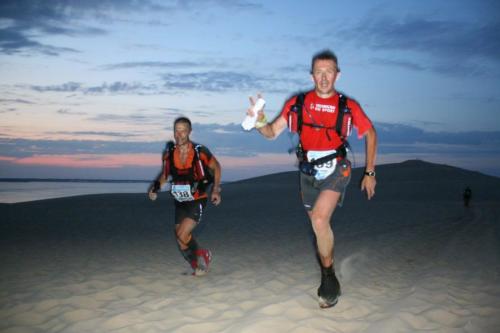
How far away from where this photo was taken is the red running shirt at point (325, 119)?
4.82 metres

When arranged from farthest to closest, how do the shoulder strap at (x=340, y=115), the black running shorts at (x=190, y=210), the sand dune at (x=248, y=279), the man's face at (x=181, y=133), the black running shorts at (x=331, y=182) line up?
the black running shorts at (x=190, y=210), the man's face at (x=181, y=133), the black running shorts at (x=331, y=182), the shoulder strap at (x=340, y=115), the sand dune at (x=248, y=279)

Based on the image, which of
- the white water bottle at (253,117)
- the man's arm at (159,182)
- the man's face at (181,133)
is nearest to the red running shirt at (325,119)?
the white water bottle at (253,117)

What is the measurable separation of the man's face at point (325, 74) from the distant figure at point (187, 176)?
2426mm

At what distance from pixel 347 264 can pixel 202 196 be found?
10.4 feet

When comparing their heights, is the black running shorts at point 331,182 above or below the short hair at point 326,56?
below

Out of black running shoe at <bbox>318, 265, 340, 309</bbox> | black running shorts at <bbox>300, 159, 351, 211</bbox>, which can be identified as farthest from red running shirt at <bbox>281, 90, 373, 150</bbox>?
black running shoe at <bbox>318, 265, 340, 309</bbox>

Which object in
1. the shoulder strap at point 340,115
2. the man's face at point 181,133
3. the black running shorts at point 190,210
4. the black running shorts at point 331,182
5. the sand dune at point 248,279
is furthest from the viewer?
the black running shorts at point 190,210

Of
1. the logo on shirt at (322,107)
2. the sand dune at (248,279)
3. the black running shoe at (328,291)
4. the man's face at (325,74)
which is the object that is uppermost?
the man's face at (325,74)

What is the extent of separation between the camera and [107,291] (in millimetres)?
5801

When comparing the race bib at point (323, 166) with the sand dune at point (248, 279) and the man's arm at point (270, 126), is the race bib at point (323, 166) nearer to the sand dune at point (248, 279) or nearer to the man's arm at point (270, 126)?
the man's arm at point (270, 126)

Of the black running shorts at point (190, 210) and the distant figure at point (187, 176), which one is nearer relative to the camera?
the distant figure at point (187, 176)

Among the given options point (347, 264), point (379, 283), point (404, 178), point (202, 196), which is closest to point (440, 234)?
point (347, 264)

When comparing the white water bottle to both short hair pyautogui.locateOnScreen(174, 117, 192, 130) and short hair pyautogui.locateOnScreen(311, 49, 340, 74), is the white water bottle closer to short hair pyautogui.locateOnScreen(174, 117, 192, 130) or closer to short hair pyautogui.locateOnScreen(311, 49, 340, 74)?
short hair pyautogui.locateOnScreen(311, 49, 340, 74)

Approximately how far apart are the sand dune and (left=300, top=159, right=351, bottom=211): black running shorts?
135 cm
